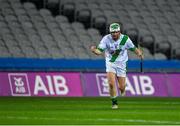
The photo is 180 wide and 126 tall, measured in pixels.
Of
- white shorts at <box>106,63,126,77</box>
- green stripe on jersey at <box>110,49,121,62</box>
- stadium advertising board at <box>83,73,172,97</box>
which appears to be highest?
green stripe on jersey at <box>110,49,121,62</box>

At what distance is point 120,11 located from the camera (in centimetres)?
3834

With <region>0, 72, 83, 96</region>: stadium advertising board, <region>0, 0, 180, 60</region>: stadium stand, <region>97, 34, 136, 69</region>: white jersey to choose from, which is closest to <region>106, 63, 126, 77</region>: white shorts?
<region>97, 34, 136, 69</region>: white jersey

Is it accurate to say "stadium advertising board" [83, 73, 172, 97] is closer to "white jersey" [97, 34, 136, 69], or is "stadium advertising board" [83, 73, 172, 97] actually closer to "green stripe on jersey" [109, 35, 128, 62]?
"white jersey" [97, 34, 136, 69]

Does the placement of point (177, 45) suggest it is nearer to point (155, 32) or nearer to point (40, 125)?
point (155, 32)

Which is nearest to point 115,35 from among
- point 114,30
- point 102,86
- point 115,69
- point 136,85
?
point 114,30

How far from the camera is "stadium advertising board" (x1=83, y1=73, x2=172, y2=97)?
30656 millimetres

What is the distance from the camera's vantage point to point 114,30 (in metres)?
21.6

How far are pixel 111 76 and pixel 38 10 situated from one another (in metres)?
16.5

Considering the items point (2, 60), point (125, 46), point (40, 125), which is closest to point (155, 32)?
point (2, 60)

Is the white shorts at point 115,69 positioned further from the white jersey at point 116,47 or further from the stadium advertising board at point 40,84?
the stadium advertising board at point 40,84

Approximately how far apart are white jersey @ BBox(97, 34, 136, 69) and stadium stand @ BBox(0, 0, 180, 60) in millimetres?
11741

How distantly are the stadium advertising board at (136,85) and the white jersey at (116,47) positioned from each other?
8.12m

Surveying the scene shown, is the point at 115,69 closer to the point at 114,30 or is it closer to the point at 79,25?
the point at 114,30

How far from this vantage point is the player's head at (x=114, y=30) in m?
21.4
